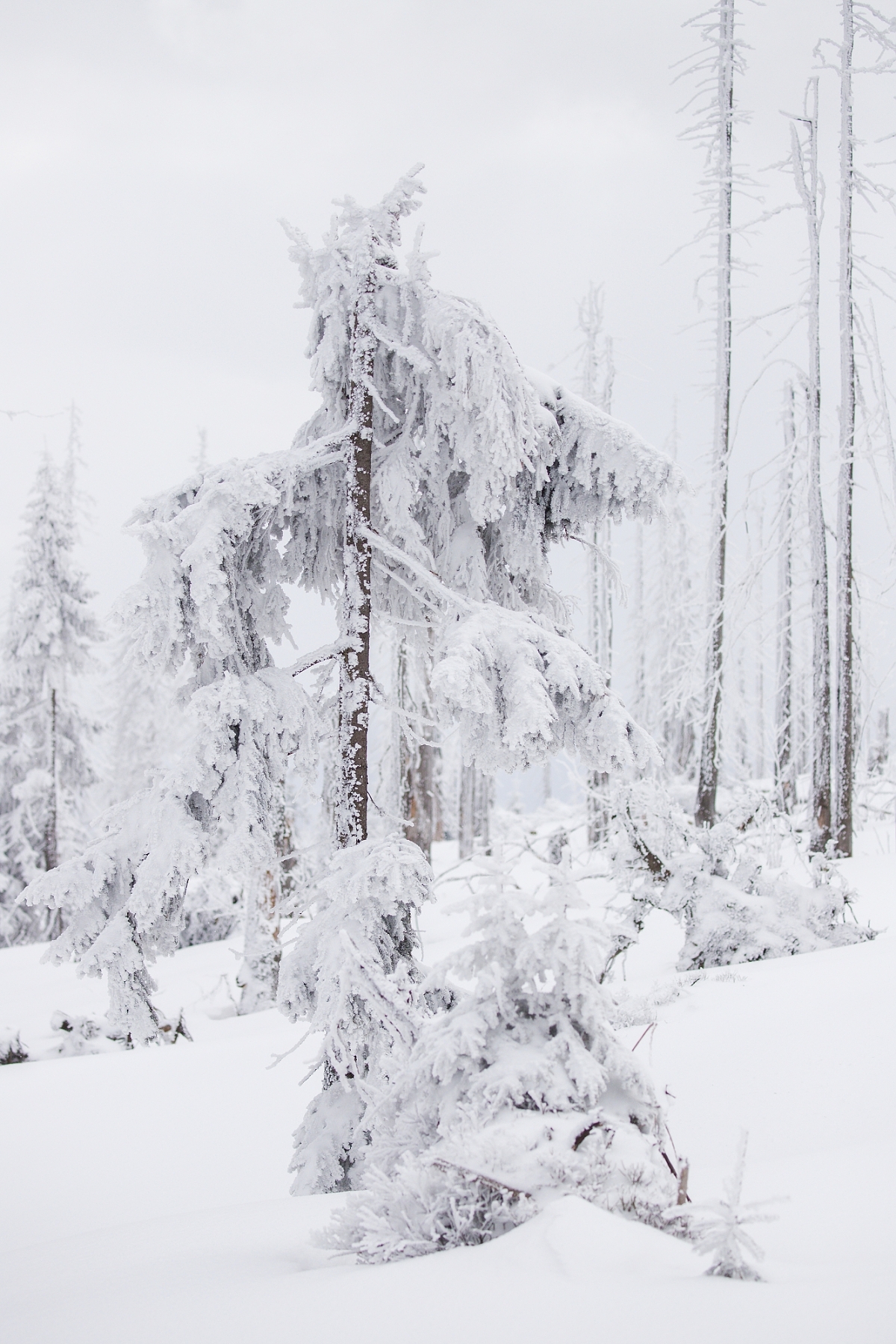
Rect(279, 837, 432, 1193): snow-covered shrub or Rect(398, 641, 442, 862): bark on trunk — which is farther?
Rect(398, 641, 442, 862): bark on trunk

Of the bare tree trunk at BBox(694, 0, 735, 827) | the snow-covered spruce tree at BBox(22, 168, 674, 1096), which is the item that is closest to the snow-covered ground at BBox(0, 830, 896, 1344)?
the snow-covered spruce tree at BBox(22, 168, 674, 1096)

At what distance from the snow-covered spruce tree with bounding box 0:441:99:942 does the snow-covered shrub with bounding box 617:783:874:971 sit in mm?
14880

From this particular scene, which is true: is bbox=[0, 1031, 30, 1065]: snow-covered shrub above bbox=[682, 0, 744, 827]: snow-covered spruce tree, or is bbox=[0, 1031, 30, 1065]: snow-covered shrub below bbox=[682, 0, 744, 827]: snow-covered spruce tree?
below

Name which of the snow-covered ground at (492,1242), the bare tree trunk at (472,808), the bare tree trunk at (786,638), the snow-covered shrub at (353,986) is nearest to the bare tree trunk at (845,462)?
the bare tree trunk at (786,638)

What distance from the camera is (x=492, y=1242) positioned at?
8.17 feet

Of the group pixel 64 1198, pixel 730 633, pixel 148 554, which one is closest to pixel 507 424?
pixel 148 554

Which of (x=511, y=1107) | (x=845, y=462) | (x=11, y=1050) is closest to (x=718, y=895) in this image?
(x=511, y=1107)

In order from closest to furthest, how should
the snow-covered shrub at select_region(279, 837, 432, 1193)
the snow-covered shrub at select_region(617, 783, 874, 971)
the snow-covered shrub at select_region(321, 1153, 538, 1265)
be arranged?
the snow-covered shrub at select_region(321, 1153, 538, 1265) → the snow-covered shrub at select_region(279, 837, 432, 1193) → the snow-covered shrub at select_region(617, 783, 874, 971)

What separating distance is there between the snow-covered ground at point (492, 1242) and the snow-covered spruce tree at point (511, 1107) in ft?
0.51

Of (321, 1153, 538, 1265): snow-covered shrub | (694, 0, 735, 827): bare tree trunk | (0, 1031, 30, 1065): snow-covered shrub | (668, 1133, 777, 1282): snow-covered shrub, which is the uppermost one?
(694, 0, 735, 827): bare tree trunk

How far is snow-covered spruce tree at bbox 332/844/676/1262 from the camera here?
2646 millimetres

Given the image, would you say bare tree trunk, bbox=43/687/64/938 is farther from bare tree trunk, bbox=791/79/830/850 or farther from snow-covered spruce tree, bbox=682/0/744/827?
bare tree trunk, bbox=791/79/830/850

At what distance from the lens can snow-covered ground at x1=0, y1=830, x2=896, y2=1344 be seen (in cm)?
210

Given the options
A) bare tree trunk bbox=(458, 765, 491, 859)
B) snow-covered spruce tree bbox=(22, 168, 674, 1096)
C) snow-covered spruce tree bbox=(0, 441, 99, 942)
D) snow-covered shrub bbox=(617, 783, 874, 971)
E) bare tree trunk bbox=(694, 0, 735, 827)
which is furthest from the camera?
bare tree trunk bbox=(458, 765, 491, 859)
